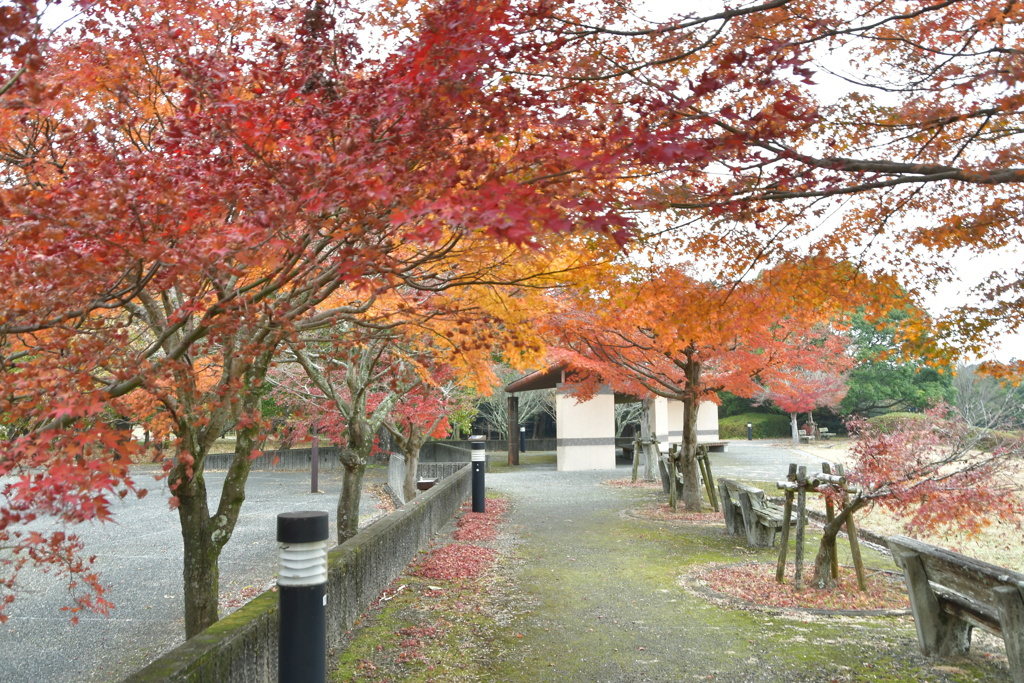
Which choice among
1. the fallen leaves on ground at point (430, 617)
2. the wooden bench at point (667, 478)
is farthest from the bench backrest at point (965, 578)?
the wooden bench at point (667, 478)

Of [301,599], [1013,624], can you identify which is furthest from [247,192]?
[1013,624]

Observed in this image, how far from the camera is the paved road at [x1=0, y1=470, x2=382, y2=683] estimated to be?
262 inches

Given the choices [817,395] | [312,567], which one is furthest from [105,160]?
[817,395]

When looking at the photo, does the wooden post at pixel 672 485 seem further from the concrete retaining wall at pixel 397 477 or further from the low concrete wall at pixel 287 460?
the low concrete wall at pixel 287 460

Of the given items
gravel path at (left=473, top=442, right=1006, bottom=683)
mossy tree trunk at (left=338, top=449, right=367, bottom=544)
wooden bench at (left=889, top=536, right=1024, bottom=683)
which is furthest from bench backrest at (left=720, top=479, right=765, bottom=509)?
mossy tree trunk at (left=338, top=449, right=367, bottom=544)

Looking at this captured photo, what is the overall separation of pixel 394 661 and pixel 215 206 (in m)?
3.40

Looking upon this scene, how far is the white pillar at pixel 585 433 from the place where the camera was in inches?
980

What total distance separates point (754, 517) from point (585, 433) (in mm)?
15687

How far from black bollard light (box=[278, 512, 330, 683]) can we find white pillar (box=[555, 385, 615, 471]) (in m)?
21.8

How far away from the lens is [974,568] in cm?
457

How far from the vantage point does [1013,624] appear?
400 centimetres

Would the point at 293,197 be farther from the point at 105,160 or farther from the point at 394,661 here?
the point at 394,661

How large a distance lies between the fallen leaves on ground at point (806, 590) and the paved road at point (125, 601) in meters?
5.64

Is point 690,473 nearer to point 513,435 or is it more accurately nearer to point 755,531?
point 755,531
